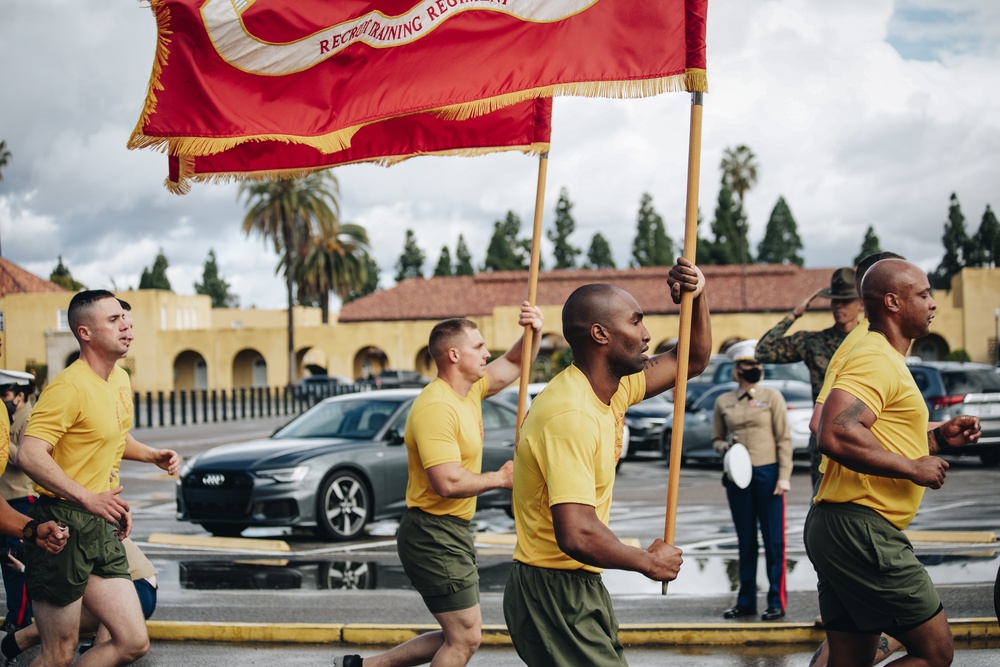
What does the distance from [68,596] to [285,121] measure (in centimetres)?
281

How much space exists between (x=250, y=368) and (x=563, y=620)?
67021 mm

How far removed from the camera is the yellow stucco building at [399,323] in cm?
5994

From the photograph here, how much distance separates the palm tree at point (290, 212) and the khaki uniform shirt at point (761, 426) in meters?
50.2

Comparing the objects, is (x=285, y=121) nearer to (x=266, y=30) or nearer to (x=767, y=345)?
(x=266, y=30)

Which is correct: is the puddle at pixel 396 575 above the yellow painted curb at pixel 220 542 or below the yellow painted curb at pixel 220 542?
above

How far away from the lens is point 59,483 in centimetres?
488

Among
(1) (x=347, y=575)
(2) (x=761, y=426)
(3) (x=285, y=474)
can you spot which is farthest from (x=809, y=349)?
(3) (x=285, y=474)

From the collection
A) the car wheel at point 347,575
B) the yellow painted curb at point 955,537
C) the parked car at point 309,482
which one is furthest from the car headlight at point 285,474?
the yellow painted curb at point 955,537

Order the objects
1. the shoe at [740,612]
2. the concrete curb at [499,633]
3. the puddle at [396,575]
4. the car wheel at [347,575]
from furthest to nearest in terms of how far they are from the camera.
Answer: the car wheel at [347,575] < the puddle at [396,575] < the shoe at [740,612] < the concrete curb at [499,633]

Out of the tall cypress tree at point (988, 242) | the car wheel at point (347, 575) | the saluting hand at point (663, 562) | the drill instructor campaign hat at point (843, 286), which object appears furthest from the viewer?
the tall cypress tree at point (988, 242)

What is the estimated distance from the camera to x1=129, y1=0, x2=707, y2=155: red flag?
19.4 ft

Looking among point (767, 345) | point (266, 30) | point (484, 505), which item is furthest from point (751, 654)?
point (484, 505)

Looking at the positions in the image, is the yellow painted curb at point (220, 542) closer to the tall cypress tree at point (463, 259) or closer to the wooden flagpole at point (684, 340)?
the wooden flagpole at point (684, 340)

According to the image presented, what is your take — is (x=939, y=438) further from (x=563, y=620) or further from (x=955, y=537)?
(x=955, y=537)
